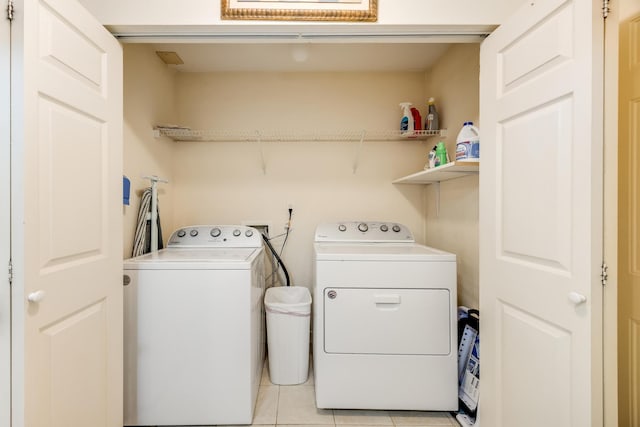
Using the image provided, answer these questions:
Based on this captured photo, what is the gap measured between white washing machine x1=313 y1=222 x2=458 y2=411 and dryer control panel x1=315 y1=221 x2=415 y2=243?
2.07 ft

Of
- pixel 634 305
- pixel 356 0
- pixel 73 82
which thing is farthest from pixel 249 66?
pixel 634 305

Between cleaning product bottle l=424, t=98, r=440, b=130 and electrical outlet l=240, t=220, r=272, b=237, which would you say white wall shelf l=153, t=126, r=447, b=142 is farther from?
electrical outlet l=240, t=220, r=272, b=237

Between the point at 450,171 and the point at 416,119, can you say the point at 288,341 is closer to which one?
the point at 450,171

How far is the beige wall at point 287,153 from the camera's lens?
8.59ft

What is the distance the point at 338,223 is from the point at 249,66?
1.47 m

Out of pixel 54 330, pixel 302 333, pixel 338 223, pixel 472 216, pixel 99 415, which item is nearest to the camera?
pixel 54 330

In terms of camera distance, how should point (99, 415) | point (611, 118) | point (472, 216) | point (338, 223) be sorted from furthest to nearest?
point (338, 223) → point (472, 216) → point (99, 415) → point (611, 118)

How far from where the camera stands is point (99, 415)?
127 cm

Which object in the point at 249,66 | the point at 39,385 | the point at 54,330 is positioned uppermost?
the point at 249,66

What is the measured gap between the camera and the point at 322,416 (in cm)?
179

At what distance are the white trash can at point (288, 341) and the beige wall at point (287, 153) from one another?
60 cm

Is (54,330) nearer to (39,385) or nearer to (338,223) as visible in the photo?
(39,385)

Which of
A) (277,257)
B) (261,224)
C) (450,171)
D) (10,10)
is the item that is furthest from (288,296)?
(10,10)

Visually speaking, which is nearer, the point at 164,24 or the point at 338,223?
the point at 164,24
